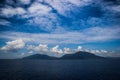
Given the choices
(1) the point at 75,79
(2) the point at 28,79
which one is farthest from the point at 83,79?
(2) the point at 28,79

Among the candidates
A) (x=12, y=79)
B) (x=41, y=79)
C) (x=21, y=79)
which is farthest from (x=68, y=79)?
(x=12, y=79)

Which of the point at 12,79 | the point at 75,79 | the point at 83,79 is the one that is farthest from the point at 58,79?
the point at 12,79

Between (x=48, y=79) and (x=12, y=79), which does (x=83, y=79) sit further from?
(x=12, y=79)

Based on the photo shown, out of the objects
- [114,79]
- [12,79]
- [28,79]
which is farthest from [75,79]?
[12,79]

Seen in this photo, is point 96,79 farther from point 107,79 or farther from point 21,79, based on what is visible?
point 21,79

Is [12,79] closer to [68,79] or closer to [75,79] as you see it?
[68,79]

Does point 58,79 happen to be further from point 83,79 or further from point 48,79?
point 83,79
